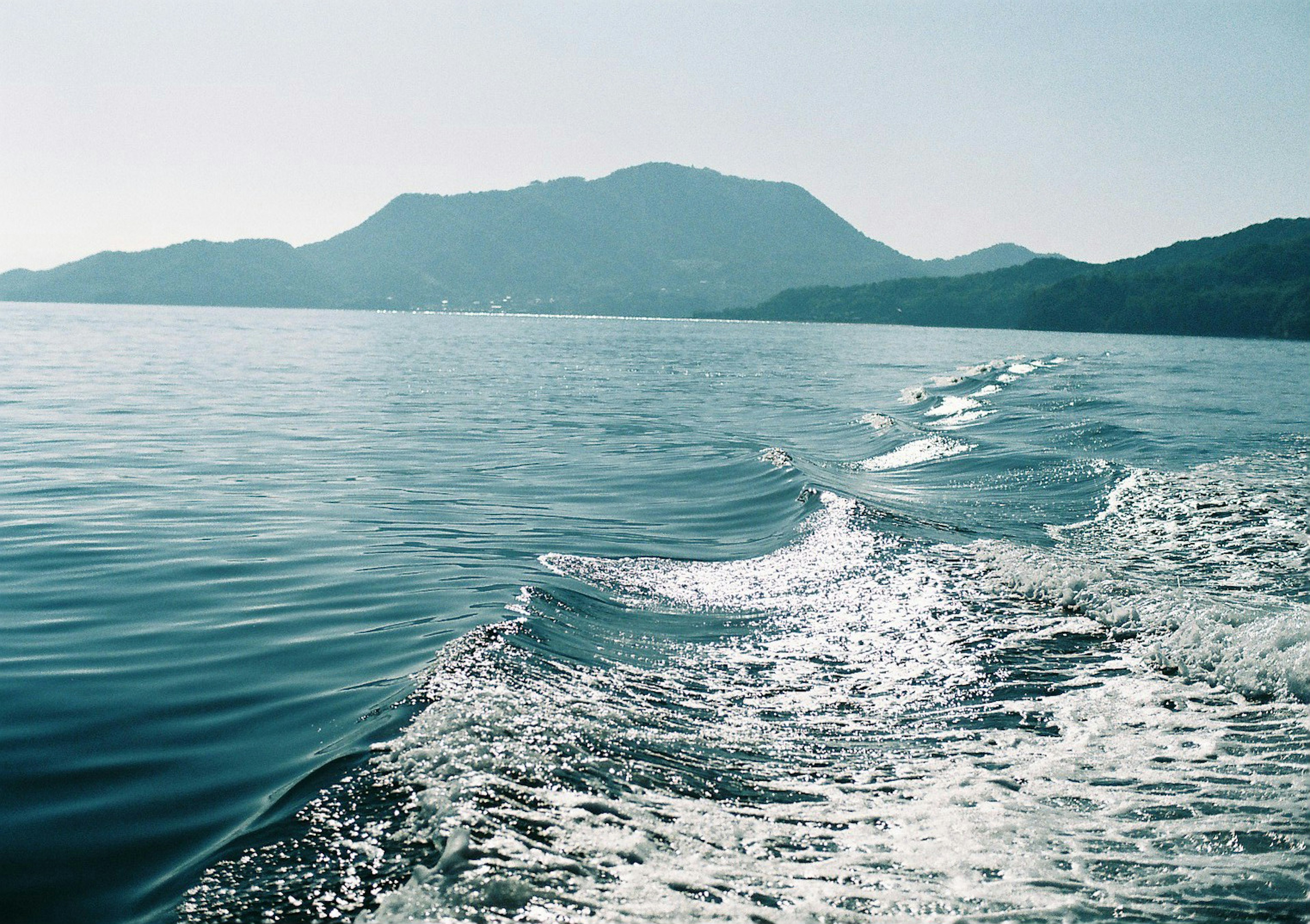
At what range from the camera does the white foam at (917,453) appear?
80.7ft

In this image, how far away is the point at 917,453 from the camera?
2581 centimetres

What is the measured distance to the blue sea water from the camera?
5121 mm

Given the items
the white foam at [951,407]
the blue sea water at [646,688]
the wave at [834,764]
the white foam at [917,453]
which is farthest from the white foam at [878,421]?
the wave at [834,764]

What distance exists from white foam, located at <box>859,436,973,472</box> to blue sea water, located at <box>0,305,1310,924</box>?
3.94ft

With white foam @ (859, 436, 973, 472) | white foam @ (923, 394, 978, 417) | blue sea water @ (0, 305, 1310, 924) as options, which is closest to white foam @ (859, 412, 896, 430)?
white foam @ (923, 394, 978, 417)

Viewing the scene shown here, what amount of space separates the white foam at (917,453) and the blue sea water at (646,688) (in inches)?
47.3

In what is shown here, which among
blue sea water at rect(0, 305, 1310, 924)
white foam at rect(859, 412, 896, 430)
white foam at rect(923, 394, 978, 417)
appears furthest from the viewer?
white foam at rect(923, 394, 978, 417)

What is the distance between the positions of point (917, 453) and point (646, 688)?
19.6 m

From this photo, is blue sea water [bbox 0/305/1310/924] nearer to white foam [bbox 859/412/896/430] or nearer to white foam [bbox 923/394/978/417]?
white foam [bbox 859/412/896/430]

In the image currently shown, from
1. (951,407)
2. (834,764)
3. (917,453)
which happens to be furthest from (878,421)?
(834,764)

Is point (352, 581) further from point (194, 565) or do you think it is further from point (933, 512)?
point (933, 512)

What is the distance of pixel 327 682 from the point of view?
816 cm

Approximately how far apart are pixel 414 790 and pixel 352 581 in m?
6.45

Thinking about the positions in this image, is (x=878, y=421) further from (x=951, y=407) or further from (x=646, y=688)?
(x=646, y=688)
